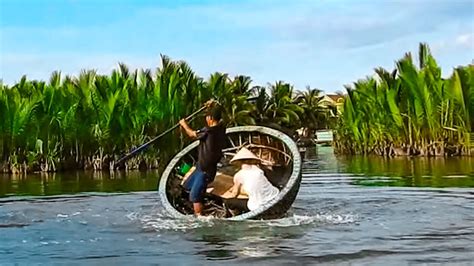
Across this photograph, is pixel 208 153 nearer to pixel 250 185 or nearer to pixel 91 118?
pixel 250 185

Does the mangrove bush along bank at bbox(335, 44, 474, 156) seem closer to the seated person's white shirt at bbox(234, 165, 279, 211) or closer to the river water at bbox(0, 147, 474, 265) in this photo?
the river water at bbox(0, 147, 474, 265)

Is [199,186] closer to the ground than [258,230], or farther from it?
farther from it

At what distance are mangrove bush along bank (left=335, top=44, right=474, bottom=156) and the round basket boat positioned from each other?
19634 mm

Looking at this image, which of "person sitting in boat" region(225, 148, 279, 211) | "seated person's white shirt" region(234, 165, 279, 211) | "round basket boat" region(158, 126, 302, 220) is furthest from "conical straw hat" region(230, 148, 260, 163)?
"round basket boat" region(158, 126, 302, 220)

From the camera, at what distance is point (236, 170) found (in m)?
15.5

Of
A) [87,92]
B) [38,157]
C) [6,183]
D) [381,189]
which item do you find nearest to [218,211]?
[381,189]

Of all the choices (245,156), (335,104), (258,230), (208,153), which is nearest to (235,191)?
(245,156)

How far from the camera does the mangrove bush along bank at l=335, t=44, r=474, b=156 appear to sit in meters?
34.5

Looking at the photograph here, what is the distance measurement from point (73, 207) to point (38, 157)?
1454cm

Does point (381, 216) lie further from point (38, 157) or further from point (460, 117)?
point (460, 117)

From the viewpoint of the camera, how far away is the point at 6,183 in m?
24.4

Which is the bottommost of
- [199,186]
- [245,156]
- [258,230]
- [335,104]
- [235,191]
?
[258,230]

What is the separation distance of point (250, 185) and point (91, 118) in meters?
19.2

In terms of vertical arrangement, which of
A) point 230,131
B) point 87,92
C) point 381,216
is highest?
point 87,92
